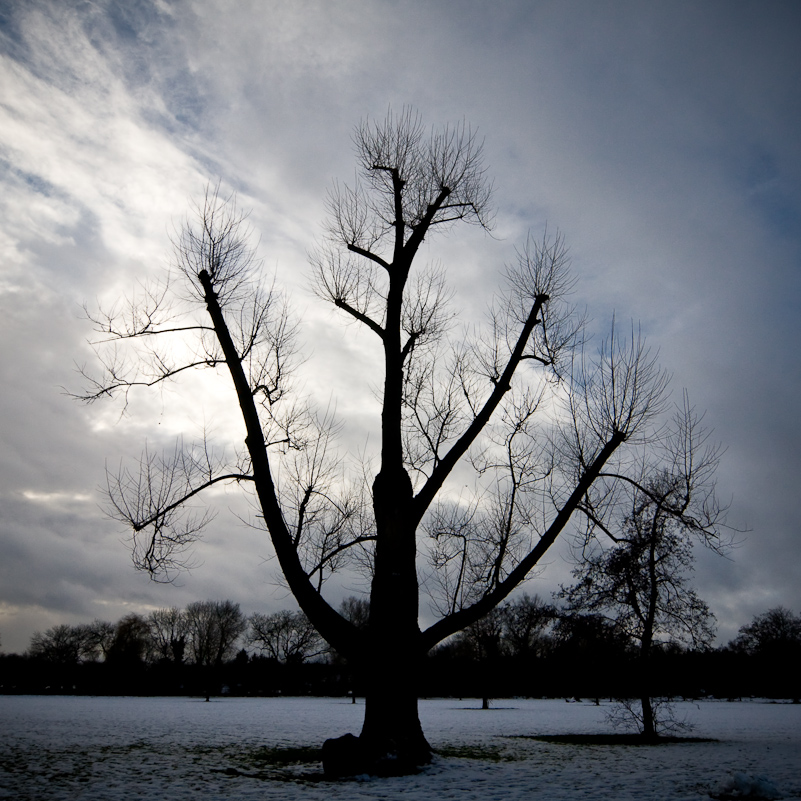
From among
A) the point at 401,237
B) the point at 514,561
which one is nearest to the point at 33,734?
the point at 514,561

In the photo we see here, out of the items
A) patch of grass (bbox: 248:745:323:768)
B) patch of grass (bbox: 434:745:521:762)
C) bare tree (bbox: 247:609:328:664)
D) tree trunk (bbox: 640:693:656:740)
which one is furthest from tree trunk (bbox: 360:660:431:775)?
bare tree (bbox: 247:609:328:664)

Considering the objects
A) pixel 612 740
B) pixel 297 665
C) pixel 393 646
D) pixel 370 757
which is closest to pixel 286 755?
pixel 370 757

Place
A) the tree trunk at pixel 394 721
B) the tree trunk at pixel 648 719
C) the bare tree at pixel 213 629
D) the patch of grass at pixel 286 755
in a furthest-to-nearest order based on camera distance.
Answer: the bare tree at pixel 213 629, the tree trunk at pixel 648 719, the patch of grass at pixel 286 755, the tree trunk at pixel 394 721

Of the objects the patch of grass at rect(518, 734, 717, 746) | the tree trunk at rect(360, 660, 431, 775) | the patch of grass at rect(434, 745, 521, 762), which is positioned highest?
the tree trunk at rect(360, 660, 431, 775)

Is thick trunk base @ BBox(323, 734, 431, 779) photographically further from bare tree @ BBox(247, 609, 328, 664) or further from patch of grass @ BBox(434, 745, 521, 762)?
bare tree @ BBox(247, 609, 328, 664)

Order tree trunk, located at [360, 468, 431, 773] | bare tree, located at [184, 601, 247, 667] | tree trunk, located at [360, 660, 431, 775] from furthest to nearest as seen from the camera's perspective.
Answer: bare tree, located at [184, 601, 247, 667], tree trunk, located at [360, 468, 431, 773], tree trunk, located at [360, 660, 431, 775]

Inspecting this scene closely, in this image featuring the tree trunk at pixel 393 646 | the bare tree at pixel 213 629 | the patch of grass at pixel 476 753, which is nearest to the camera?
the tree trunk at pixel 393 646

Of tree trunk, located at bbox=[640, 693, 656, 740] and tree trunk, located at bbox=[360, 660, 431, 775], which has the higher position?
tree trunk, located at bbox=[360, 660, 431, 775]

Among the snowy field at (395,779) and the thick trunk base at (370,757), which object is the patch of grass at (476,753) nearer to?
the snowy field at (395,779)

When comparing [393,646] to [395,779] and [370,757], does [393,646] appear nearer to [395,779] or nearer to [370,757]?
[370,757]

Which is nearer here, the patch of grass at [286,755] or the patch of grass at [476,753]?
the patch of grass at [286,755]

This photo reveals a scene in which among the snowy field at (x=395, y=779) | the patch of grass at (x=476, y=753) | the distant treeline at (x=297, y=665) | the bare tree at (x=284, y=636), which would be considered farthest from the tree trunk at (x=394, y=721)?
the bare tree at (x=284, y=636)

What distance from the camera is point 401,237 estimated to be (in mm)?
11117

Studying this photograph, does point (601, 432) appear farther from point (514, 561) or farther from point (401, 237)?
point (401, 237)
